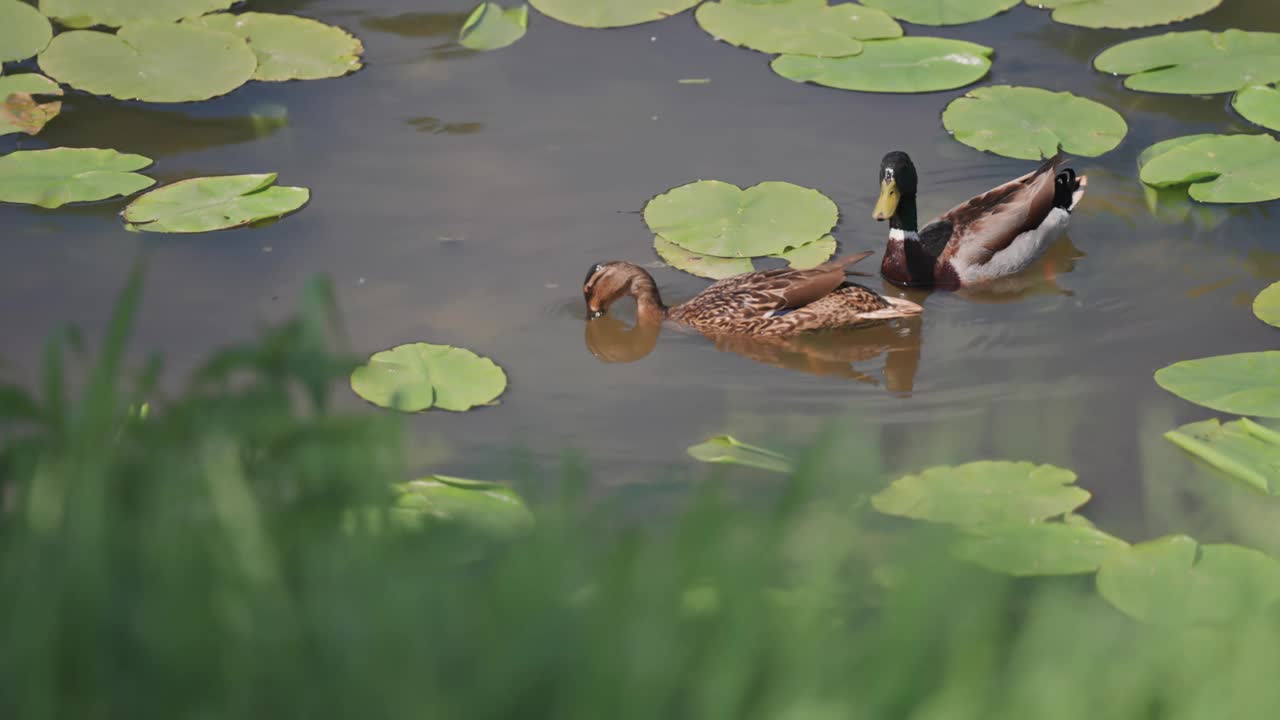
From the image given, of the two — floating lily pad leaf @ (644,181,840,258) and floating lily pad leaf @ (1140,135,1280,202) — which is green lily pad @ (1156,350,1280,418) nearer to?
floating lily pad leaf @ (1140,135,1280,202)

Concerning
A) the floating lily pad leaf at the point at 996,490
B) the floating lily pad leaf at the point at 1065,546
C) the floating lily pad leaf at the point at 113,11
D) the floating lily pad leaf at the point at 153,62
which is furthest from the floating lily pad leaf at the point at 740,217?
the floating lily pad leaf at the point at 113,11

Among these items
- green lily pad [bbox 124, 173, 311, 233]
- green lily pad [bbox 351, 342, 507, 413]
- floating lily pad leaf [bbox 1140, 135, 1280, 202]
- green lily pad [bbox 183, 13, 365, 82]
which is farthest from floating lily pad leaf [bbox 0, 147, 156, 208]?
floating lily pad leaf [bbox 1140, 135, 1280, 202]

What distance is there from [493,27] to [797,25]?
169cm

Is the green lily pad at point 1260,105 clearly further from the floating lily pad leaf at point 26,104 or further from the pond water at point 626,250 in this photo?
the floating lily pad leaf at point 26,104

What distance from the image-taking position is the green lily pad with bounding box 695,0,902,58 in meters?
6.75

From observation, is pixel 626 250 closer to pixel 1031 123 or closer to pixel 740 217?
pixel 740 217

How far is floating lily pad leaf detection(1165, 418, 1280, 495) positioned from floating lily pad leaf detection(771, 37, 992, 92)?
2.81 m

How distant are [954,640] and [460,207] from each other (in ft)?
15.6

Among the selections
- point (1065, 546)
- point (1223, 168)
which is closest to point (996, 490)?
point (1065, 546)

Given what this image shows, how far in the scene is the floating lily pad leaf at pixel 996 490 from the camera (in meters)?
3.38

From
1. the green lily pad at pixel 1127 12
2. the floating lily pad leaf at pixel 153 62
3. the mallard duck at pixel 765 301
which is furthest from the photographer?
the green lily pad at pixel 1127 12

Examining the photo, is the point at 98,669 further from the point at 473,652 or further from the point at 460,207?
the point at 460,207

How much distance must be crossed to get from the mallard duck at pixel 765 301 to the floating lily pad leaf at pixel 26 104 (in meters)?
3.04

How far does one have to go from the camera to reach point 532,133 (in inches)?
246
